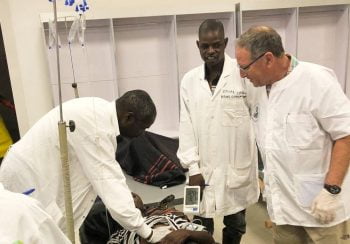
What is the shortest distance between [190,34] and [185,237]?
91.3 inches

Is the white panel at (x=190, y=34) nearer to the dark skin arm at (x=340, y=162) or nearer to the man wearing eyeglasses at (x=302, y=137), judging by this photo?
the man wearing eyeglasses at (x=302, y=137)

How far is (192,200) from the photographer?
1.80 metres

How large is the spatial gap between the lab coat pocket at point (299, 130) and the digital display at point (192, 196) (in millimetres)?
628

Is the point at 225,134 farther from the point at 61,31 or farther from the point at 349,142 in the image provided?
the point at 61,31

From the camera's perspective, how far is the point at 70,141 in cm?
142

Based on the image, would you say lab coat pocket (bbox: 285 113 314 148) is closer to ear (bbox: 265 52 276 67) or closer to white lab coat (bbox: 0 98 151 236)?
ear (bbox: 265 52 276 67)

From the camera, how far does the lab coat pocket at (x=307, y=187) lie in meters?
1.36

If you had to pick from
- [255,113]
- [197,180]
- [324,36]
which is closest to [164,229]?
[197,180]

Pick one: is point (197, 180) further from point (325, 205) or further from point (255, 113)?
point (325, 205)

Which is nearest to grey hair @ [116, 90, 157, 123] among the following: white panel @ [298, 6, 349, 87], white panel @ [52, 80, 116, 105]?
white panel @ [52, 80, 116, 105]

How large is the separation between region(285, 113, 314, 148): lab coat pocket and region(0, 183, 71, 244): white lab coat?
0.96 m

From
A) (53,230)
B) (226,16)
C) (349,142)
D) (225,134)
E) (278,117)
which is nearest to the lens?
(53,230)

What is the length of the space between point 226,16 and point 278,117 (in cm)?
213

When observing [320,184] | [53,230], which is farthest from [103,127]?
[320,184]
